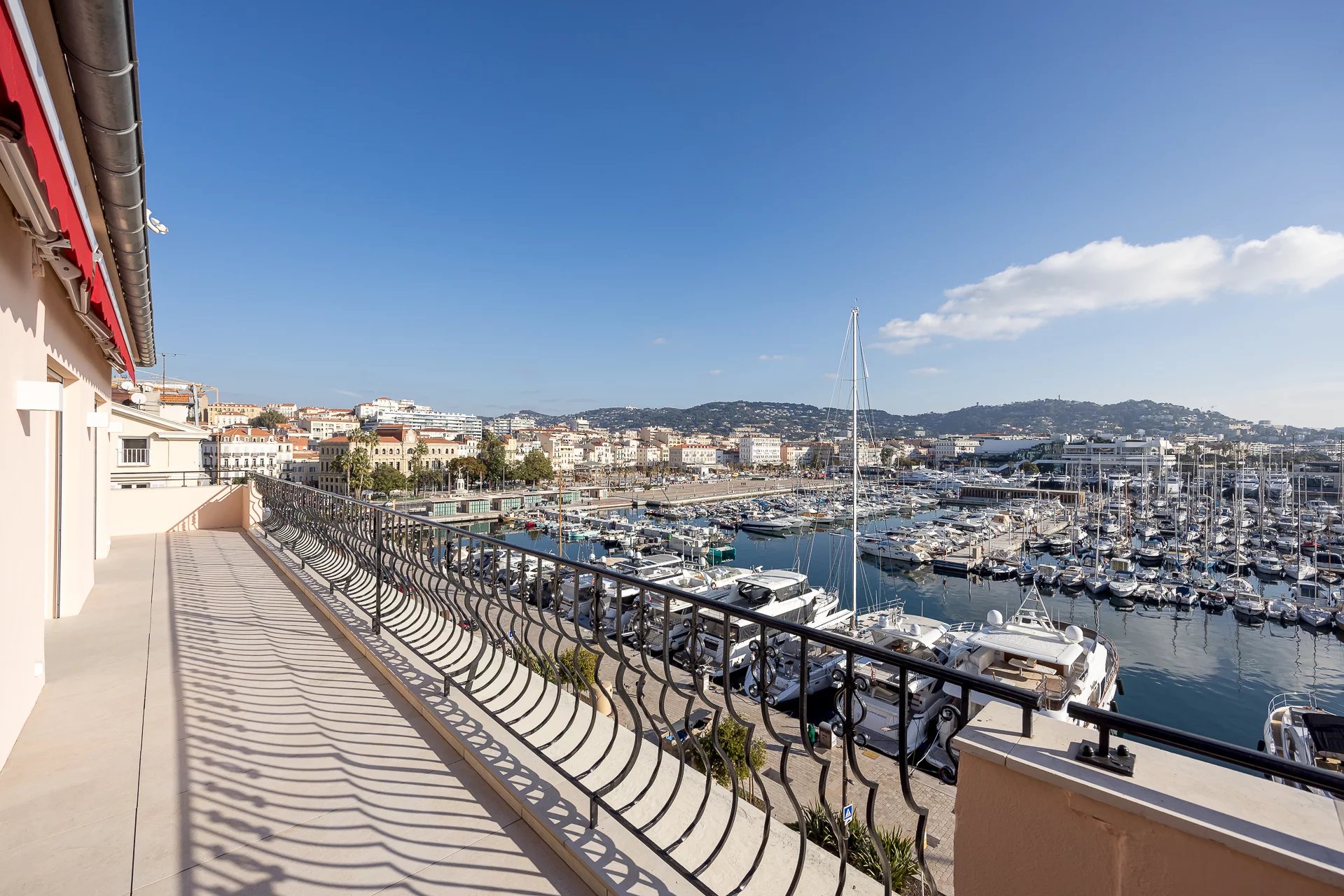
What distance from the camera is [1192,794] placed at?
991mm

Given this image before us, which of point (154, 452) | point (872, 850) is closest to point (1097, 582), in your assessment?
point (872, 850)

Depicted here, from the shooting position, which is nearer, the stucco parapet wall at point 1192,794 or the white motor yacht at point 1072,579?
the stucco parapet wall at point 1192,794

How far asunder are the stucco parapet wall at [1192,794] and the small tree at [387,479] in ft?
190

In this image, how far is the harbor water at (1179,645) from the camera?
16406 millimetres

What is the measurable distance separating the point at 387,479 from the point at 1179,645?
181 feet

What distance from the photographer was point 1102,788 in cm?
102

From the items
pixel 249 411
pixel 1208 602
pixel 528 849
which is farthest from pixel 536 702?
pixel 249 411

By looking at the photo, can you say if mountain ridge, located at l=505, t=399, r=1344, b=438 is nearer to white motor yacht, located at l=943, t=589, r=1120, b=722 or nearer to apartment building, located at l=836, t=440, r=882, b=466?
apartment building, located at l=836, t=440, r=882, b=466

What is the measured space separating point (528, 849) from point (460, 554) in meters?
1.58

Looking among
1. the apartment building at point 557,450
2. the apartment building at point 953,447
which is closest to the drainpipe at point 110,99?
the apartment building at point 557,450

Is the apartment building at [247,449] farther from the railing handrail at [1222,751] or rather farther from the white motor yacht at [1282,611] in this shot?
the white motor yacht at [1282,611]

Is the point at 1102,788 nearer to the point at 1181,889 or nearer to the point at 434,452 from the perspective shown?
the point at 1181,889

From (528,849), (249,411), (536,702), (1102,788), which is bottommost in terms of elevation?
(528,849)

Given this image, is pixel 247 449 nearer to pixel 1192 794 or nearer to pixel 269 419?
pixel 269 419
